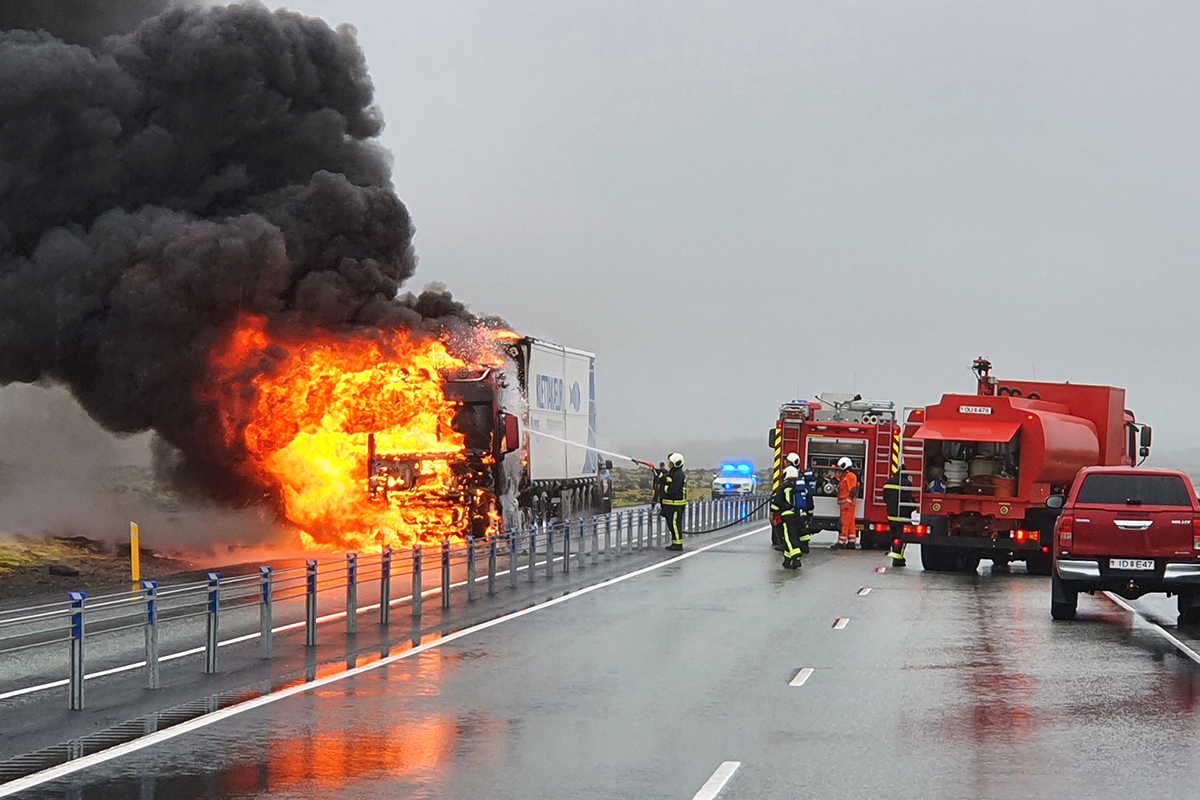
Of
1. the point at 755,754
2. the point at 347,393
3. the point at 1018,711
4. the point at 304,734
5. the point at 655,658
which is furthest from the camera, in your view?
the point at 347,393

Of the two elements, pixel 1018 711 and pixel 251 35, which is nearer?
pixel 1018 711

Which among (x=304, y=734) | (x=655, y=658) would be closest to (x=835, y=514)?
(x=655, y=658)

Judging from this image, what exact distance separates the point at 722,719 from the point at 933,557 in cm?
2015

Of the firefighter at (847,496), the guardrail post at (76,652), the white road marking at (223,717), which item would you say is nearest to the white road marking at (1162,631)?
the white road marking at (223,717)

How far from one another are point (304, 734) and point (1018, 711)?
5.57 meters

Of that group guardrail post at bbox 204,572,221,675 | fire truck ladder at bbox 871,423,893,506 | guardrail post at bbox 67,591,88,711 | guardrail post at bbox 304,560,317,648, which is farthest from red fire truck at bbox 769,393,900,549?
guardrail post at bbox 67,591,88,711

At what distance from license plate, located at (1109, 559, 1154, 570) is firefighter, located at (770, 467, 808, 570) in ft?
31.7

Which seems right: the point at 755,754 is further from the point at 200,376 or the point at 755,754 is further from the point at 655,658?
the point at 200,376

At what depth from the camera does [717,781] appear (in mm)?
9633

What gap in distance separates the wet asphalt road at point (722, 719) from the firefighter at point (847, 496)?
15.8 meters

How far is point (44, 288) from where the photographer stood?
34469 mm

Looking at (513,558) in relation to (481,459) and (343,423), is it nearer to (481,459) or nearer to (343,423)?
(481,459)

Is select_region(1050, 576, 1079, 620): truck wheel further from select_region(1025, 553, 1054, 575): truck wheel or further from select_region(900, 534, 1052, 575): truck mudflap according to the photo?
select_region(1025, 553, 1054, 575): truck wheel

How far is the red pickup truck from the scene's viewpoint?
2027 centimetres
